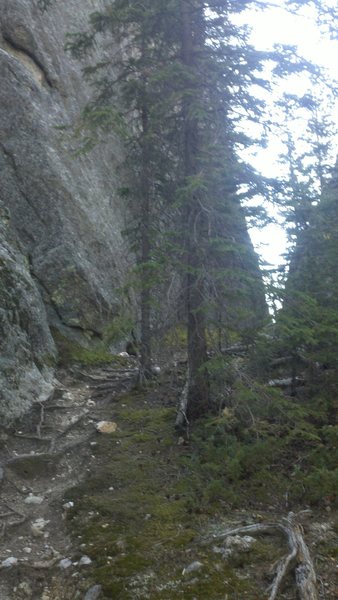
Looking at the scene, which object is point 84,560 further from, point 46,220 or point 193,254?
point 46,220

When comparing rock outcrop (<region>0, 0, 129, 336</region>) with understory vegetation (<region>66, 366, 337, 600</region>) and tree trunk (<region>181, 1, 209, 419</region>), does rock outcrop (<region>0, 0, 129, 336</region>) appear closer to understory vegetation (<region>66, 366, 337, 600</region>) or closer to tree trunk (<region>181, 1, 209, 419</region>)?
understory vegetation (<region>66, 366, 337, 600</region>)

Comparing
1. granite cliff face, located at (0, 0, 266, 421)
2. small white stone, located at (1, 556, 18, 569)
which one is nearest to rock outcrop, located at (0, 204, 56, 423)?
granite cliff face, located at (0, 0, 266, 421)

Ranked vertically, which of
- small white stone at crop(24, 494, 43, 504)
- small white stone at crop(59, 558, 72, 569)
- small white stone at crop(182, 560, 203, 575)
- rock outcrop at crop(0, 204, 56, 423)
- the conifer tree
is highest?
the conifer tree

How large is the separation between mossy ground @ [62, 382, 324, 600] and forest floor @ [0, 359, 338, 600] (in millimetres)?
13

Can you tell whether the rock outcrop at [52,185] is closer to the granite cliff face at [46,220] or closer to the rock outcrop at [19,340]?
the granite cliff face at [46,220]

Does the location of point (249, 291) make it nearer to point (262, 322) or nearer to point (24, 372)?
point (262, 322)

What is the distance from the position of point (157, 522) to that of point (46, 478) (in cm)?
217

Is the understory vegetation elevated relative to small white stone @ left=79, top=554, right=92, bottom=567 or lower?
elevated

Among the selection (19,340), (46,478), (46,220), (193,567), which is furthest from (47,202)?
(193,567)

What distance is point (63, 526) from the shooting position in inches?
270

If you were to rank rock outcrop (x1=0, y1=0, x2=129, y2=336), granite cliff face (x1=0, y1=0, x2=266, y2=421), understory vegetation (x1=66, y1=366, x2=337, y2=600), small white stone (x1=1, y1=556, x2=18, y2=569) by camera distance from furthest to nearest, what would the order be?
rock outcrop (x1=0, y1=0, x2=129, y2=336) < granite cliff face (x1=0, y1=0, x2=266, y2=421) < small white stone (x1=1, y1=556, x2=18, y2=569) < understory vegetation (x1=66, y1=366, x2=337, y2=600)

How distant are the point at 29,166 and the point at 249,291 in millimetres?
8642

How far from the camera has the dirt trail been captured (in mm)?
5773

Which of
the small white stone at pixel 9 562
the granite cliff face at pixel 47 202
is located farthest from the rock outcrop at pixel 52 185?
the small white stone at pixel 9 562
